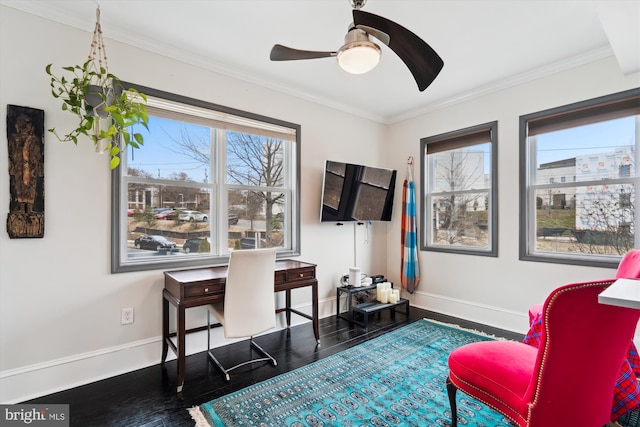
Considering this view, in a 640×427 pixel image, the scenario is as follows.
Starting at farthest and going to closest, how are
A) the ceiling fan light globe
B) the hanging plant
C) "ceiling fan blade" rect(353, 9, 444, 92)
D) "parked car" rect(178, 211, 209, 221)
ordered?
"parked car" rect(178, 211, 209, 221)
the hanging plant
the ceiling fan light globe
"ceiling fan blade" rect(353, 9, 444, 92)

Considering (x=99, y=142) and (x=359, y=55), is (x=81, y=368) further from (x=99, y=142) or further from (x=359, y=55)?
(x=359, y=55)

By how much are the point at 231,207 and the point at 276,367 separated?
157cm

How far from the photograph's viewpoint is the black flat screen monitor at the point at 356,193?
3.67m

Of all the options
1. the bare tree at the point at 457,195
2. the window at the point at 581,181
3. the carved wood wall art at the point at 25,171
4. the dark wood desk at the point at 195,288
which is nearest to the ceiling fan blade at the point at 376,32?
the dark wood desk at the point at 195,288

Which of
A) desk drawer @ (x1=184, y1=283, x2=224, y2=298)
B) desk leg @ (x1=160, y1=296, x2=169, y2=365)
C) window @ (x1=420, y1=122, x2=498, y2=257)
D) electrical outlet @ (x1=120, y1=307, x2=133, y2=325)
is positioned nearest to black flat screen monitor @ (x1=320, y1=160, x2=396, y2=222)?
window @ (x1=420, y1=122, x2=498, y2=257)

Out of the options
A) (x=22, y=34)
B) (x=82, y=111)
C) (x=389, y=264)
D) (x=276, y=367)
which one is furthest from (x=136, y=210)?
(x=389, y=264)

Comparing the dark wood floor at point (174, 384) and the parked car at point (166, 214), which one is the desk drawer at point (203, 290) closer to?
the dark wood floor at point (174, 384)

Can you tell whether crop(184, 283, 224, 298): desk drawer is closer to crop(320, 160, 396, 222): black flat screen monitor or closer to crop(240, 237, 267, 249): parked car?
crop(240, 237, 267, 249): parked car

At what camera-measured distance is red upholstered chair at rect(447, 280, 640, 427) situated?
3.86ft

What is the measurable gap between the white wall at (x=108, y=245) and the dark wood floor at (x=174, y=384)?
0.16 meters

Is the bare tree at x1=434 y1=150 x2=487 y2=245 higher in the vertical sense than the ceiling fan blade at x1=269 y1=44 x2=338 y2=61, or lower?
lower

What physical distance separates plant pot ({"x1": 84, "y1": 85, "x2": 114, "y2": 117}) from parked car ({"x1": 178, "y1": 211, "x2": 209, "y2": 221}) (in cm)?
106

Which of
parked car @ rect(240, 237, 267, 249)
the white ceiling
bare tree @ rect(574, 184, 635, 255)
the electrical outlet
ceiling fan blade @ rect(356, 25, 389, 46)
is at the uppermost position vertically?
the white ceiling

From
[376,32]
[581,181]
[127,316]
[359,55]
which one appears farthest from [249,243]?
[581,181]
